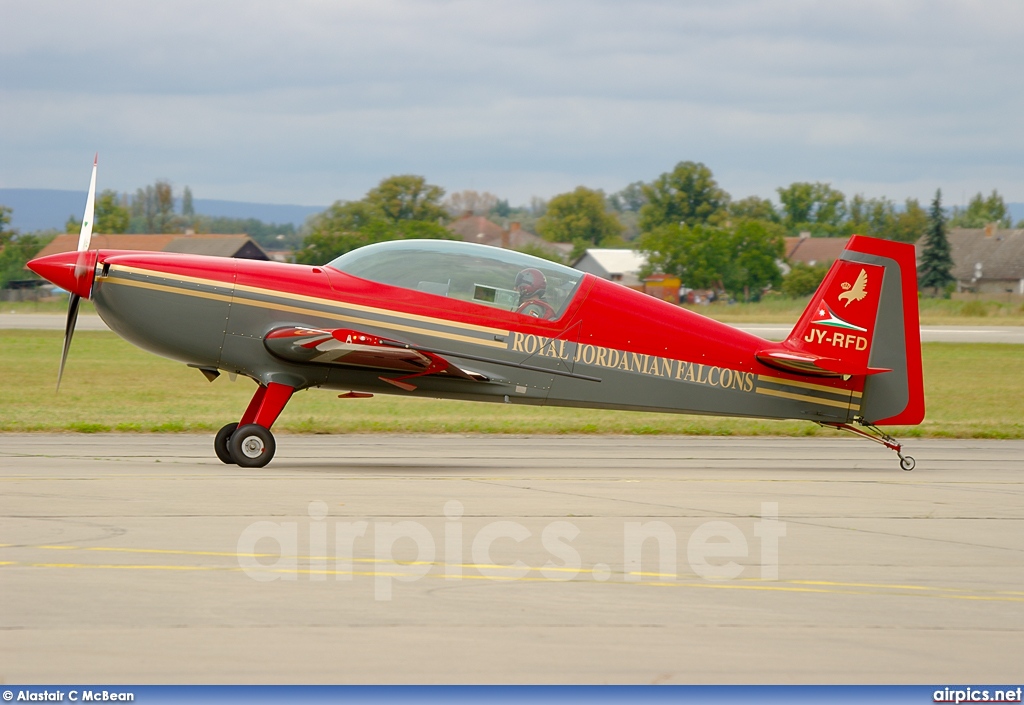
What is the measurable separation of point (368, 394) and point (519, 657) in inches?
295

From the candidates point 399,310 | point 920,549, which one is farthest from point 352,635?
point 399,310

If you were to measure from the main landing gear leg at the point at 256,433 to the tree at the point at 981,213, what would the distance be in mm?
160202

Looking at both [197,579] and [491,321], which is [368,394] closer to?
[491,321]

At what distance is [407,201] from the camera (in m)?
96.1

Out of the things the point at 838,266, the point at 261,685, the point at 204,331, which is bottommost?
the point at 261,685

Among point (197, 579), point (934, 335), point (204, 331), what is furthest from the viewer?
point (934, 335)

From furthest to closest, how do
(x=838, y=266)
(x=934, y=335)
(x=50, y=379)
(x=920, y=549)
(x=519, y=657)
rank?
(x=934, y=335)
(x=50, y=379)
(x=838, y=266)
(x=920, y=549)
(x=519, y=657)

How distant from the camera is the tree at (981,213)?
160m


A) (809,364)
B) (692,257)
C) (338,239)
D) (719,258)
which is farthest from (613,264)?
(809,364)

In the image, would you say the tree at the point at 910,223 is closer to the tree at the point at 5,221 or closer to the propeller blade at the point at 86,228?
the tree at the point at 5,221

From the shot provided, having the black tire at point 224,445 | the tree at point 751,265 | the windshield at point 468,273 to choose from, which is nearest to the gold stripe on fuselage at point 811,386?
the windshield at point 468,273

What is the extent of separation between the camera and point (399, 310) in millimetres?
12023

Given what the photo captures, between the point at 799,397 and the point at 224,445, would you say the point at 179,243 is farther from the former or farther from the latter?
the point at 799,397

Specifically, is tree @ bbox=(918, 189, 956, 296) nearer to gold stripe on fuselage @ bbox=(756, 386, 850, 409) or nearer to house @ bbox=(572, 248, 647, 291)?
house @ bbox=(572, 248, 647, 291)
